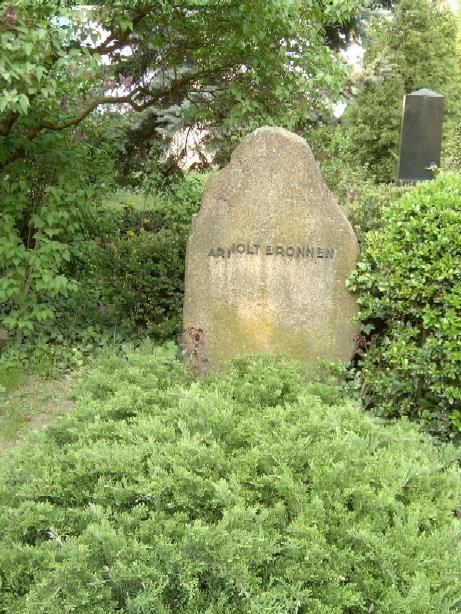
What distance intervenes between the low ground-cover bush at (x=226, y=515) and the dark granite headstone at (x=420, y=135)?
10044 mm

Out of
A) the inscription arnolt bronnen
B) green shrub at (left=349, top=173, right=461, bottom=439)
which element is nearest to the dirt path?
the inscription arnolt bronnen

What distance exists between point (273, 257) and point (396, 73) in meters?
12.0

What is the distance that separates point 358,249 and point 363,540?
2.40m

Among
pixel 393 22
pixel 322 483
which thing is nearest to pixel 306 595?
pixel 322 483

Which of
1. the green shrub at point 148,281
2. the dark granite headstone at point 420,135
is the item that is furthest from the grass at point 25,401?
the dark granite headstone at point 420,135

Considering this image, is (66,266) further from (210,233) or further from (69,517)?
(69,517)

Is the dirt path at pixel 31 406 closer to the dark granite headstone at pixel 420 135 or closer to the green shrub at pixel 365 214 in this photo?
the green shrub at pixel 365 214

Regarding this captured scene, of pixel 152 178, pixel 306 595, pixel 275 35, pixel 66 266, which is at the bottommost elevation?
pixel 306 595

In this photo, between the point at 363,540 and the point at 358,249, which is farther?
the point at 358,249

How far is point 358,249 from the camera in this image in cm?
418

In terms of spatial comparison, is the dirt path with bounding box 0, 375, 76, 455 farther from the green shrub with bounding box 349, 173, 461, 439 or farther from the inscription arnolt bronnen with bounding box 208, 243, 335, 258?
the green shrub with bounding box 349, 173, 461, 439

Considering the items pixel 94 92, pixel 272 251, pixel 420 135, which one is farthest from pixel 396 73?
pixel 272 251

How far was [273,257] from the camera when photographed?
4246 mm

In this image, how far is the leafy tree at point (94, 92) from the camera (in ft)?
14.9
